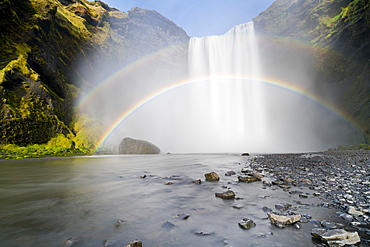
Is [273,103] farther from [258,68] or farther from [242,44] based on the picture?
[242,44]

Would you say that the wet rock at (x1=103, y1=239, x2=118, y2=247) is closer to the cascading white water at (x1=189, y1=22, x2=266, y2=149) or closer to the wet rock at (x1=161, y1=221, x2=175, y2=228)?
the wet rock at (x1=161, y1=221, x2=175, y2=228)

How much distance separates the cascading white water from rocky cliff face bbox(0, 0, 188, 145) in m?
28.7

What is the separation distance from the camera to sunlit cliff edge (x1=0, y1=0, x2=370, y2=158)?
130 feet

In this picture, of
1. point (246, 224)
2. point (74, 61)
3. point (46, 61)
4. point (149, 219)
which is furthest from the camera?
point (74, 61)

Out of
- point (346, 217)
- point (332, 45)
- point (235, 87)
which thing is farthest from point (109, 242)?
point (235, 87)

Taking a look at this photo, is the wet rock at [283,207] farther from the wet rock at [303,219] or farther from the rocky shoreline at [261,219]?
the wet rock at [303,219]

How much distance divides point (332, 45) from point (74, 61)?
87.8m

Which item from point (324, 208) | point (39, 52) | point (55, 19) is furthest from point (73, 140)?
point (324, 208)

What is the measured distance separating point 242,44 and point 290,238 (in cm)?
8491

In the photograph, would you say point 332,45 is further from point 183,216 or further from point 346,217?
point 183,216

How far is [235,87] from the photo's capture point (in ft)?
257

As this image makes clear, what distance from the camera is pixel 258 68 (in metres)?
72.2

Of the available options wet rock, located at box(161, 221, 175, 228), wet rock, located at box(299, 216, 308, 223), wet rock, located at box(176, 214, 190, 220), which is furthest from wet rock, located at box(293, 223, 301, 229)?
wet rock, located at box(161, 221, 175, 228)

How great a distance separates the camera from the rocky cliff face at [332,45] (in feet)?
128
